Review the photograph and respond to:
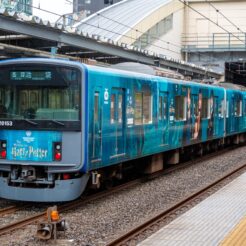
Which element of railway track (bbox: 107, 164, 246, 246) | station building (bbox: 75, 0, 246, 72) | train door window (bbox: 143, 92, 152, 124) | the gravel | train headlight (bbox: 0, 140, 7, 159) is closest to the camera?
railway track (bbox: 107, 164, 246, 246)

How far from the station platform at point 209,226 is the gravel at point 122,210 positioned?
2.40 feet

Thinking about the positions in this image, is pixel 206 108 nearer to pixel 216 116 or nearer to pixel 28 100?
pixel 216 116

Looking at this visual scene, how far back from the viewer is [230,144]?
92.1 ft

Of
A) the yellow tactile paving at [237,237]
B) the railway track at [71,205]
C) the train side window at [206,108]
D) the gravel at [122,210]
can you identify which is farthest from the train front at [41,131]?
the train side window at [206,108]

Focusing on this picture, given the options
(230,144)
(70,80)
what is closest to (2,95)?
(70,80)

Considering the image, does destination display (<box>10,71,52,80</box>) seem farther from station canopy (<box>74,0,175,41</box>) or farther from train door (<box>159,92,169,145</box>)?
station canopy (<box>74,0,175,41</box>)

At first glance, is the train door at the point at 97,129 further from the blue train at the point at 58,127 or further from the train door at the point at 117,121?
the train door at the point at 117,121

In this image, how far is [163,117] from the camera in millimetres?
14836

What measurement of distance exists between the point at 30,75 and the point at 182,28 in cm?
4441

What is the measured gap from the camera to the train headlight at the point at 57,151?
1012 centimetres

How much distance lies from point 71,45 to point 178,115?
211 inches

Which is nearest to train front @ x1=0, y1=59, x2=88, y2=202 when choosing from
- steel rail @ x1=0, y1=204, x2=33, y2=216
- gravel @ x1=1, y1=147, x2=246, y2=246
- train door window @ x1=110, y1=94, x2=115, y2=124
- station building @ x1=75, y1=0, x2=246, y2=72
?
steel rail @ x1=0, y1=204, x2=33, y2=216

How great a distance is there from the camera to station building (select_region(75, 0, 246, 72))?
153ft

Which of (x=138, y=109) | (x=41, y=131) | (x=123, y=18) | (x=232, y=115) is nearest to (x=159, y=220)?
(x=41, y=131)
